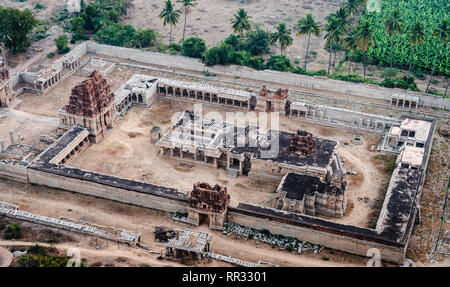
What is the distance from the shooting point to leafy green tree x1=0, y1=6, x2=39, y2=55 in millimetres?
121688

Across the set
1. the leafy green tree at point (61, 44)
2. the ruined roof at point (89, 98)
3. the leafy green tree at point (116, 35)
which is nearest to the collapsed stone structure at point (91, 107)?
the ruined roof at point (89, 98)

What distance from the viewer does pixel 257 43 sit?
132 metres

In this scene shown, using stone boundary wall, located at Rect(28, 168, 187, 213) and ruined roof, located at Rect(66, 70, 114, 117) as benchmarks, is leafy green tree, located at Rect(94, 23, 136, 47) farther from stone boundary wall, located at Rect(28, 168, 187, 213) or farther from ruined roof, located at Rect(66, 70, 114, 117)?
stone boundary wall, located at Rect(28, 168, 187, 213)

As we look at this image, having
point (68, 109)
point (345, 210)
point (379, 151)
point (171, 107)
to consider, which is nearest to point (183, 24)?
point (171, 107)

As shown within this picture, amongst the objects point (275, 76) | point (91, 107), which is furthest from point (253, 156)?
point (275, 76)

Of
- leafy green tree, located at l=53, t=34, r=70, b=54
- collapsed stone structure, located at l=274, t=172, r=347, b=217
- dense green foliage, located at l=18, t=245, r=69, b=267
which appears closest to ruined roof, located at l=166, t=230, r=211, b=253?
dense green foliage, located at l=18, t=245, r=69, b=267

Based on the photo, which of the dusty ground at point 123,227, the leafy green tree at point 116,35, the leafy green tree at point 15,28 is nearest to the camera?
the dusty ground at point 123,227

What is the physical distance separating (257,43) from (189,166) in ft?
152

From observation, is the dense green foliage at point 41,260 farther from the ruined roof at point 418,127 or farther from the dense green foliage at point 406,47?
the dense green foliage at point 406,47

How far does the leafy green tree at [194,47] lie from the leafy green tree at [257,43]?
34.7 ft

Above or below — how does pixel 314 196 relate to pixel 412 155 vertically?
below

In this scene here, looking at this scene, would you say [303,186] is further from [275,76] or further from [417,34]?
[417,34]

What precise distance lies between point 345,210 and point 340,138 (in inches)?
836

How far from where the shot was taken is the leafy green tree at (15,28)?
122 m
